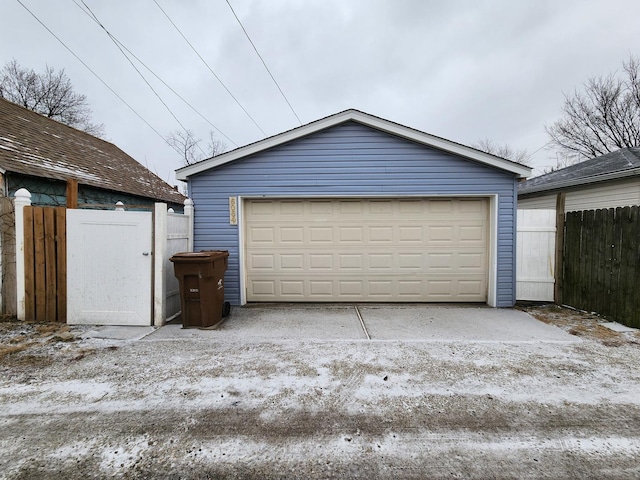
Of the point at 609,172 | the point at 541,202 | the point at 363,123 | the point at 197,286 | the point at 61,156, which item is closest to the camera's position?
the point at 197,286

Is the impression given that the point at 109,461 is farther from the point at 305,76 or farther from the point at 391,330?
the point at 305,76

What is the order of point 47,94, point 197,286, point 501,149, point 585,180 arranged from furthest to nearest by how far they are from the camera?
point 501,149 → point 47,94 → point 585,180 → point 197,286

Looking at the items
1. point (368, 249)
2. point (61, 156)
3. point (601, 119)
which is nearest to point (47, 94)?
point (61, 156)

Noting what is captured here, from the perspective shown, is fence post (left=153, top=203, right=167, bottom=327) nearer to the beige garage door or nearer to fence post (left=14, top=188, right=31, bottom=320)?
the beige garage door

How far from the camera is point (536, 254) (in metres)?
6.34

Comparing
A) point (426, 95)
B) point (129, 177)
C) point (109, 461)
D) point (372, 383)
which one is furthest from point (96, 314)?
point (426, 95)


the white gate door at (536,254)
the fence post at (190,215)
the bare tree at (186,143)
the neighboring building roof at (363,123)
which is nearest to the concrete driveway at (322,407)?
the fence post at (190,215)

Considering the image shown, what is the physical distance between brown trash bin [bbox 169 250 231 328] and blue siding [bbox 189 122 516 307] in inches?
50.3

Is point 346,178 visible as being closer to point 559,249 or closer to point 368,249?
point 368,249

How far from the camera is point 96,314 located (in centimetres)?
495

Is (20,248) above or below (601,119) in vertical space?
below

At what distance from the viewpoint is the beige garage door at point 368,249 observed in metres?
6.29

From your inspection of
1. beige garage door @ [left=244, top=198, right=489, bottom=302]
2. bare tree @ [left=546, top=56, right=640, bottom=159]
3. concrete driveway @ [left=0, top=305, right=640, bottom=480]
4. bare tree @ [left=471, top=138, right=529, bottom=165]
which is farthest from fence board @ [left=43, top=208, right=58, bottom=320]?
bare tree @ [left=471, top=138, right=529, bottom=165]

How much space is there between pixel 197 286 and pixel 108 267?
1.40 metres
